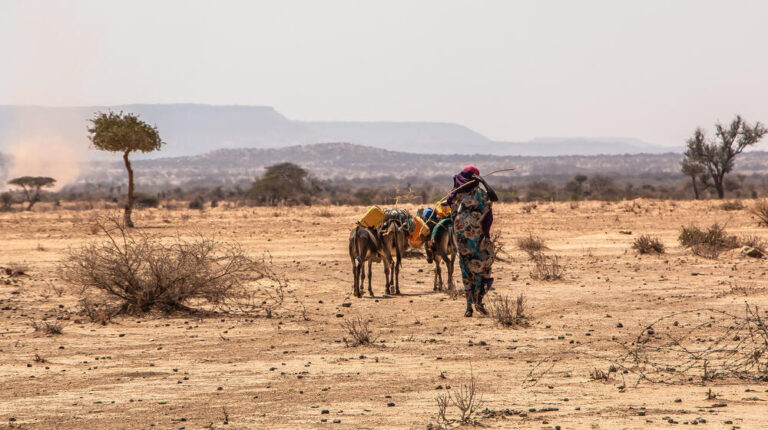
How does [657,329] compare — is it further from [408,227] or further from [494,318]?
[408,227]

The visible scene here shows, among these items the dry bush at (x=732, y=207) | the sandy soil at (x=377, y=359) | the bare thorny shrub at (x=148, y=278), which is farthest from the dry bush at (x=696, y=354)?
the dry bush at (x=732, y=207)

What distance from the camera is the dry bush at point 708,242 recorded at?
21.1 meters

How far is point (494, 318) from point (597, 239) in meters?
15.7

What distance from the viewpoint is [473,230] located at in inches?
502

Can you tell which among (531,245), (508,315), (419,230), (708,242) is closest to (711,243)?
(708,242)

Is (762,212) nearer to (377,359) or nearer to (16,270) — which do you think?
(16,270)

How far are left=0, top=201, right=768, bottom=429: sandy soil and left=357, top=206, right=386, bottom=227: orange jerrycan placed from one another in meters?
1.29

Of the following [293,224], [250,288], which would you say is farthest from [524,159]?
[250,288]

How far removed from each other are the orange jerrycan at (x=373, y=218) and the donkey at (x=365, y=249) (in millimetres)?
95

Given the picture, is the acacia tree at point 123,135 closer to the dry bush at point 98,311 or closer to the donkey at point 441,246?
the donkey at point 441,246

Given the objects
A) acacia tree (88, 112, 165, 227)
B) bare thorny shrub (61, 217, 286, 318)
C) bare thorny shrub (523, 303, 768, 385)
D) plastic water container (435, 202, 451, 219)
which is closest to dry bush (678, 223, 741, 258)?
plastic water container (435, 202, 451, 219)

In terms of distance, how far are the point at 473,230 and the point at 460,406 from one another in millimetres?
5536

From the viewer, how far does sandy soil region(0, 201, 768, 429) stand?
25.1 ft

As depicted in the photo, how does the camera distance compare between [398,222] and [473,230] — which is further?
[398,222]
